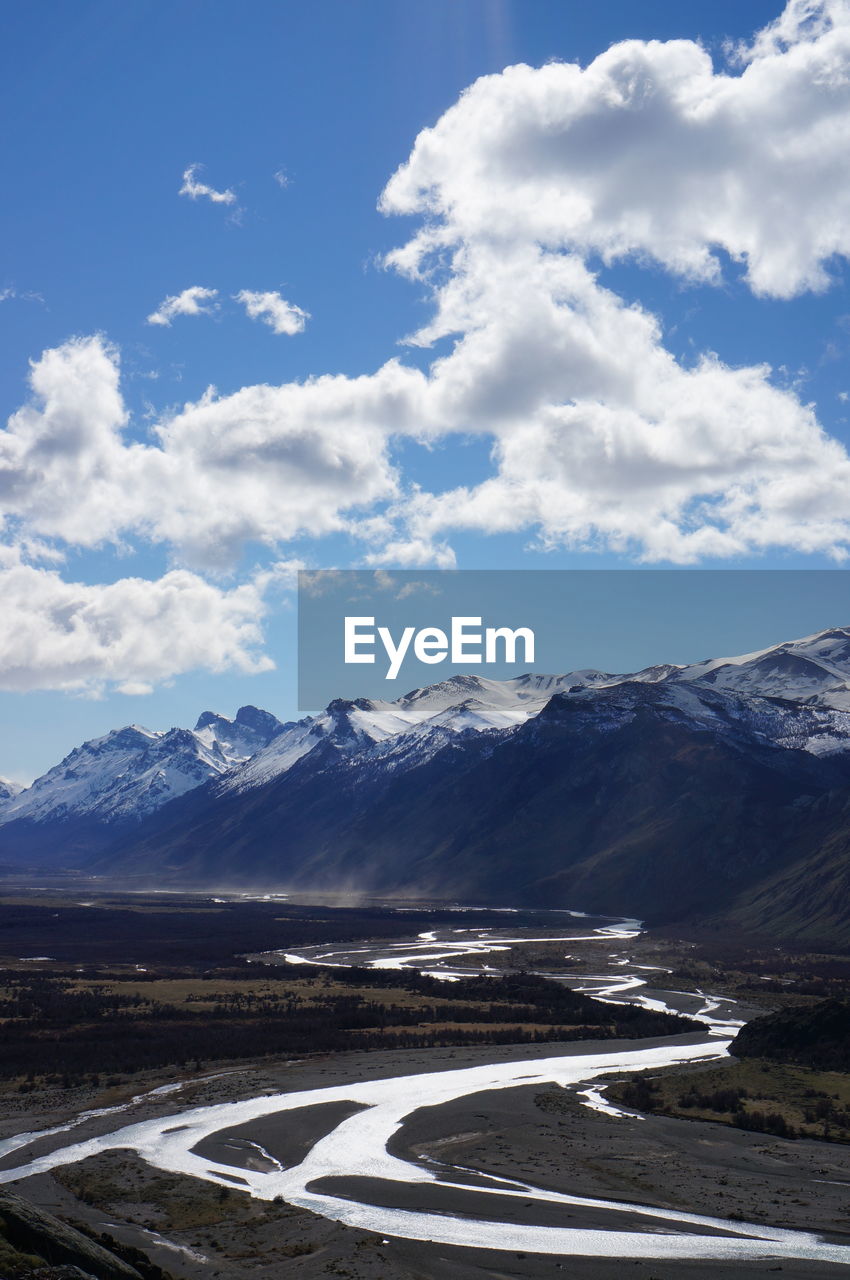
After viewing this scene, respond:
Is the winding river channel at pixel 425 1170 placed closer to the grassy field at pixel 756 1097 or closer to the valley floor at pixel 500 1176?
the valley floor at pixel 500 1176

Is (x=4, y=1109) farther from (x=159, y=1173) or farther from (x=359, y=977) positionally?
(x=359, y=977)

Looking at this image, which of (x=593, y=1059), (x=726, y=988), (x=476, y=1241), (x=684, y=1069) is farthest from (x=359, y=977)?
(x=476, y=1241)

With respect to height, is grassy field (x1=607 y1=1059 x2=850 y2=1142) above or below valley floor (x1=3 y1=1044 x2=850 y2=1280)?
below

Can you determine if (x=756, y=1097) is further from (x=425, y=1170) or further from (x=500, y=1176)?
(x=425, y=1170)

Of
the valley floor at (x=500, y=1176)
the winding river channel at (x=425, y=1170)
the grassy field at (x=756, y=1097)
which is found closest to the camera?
the valley floor at (x=500, y=1176)

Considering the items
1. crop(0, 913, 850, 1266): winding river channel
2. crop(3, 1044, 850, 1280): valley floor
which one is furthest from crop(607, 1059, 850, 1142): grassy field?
crop(0, 913, 850, 1266): winding river channel

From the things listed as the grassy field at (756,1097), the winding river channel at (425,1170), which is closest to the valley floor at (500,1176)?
the winding river channel at (425,1170)

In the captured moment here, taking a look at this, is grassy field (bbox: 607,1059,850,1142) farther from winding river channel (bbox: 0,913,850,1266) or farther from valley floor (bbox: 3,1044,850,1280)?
winding river channel (bbox: 0,913,850,1266)

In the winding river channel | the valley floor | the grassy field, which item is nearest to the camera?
the valley floor

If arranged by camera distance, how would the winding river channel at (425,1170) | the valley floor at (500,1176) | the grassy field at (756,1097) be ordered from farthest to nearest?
the grassy field at (756,1097)
the winding river channel at (425,1170)
the valley floor at (500,1176)

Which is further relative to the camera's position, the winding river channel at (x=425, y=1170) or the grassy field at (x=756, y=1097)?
the grassy field at (x=756, y=1097)
